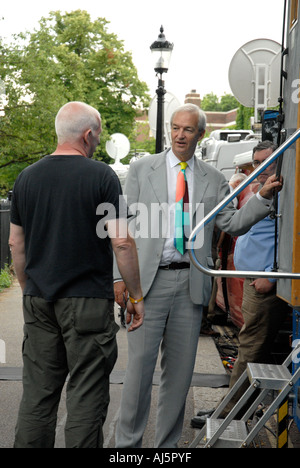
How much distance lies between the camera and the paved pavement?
4934 mm

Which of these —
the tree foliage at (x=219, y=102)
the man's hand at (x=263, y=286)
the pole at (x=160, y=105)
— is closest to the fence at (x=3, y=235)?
the pole at (x=160, y=105)

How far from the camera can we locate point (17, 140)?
20.2 meters

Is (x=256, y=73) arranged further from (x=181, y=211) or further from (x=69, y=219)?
(x=69, y=219)

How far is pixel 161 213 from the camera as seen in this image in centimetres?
407

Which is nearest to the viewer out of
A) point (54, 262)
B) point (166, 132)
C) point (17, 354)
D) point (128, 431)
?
point (54, 262)

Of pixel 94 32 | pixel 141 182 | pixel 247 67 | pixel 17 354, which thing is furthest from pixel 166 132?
pixel 94 32

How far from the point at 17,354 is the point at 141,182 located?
3.92 meters

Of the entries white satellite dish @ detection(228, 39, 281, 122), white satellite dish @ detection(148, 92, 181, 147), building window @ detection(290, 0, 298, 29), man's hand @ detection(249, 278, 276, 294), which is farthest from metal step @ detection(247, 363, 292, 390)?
white satellite dish @ detection(148, 92, 181, 147)

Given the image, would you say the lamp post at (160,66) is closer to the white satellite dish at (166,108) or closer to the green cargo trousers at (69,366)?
the white satellite dish at (166,108)

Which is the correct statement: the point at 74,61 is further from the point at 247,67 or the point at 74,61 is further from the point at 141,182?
the point at 141,182

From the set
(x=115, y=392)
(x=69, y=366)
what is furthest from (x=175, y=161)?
(x=115, y=392)

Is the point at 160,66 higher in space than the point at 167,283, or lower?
higher

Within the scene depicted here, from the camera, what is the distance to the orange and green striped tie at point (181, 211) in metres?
4.00

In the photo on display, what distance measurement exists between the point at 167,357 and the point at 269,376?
0.92 m
